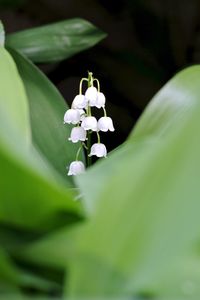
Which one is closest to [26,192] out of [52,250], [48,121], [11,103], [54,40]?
[52,250]

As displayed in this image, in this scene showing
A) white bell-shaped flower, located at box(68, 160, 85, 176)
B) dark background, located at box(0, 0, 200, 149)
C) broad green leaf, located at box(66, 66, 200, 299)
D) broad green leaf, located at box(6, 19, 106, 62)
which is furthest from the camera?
dark background, located at box(0, 0, 200, 149)

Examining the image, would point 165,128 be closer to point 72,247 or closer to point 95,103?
point 95,103

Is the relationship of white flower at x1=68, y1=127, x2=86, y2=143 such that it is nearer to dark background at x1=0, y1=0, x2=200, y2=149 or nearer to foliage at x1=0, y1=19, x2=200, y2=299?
foliage at x1=0, y1=19, x2=200, y2=299

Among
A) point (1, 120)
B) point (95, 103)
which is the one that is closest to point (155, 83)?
point (95, 103)

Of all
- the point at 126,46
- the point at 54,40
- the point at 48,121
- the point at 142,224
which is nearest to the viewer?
the point at 142,224

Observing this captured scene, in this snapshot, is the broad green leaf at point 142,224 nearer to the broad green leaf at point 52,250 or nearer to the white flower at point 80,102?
the broad green leaf at point 52,250

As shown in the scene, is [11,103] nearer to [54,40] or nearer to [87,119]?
[87,119]

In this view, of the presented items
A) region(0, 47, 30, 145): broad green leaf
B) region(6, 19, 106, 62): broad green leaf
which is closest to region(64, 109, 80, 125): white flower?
region(0, 47, 30, 145): broad green leaf
